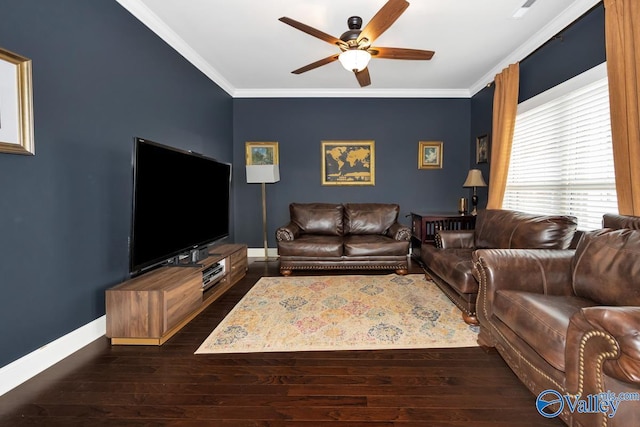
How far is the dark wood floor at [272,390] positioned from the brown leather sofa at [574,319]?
22cm

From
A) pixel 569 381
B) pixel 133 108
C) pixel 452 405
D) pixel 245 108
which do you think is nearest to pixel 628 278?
pixel 569 381

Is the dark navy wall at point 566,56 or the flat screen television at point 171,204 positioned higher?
the dark navy wall at point 566,56

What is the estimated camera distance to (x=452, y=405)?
155 cm

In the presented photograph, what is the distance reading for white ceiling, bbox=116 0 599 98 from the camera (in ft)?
8.67

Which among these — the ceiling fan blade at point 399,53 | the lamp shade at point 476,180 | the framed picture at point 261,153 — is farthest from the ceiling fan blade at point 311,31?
the lamp shade at point 476,180

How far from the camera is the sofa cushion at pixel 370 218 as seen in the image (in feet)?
15.2

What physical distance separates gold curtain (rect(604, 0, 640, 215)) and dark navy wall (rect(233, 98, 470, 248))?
283 cm

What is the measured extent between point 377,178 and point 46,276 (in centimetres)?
428

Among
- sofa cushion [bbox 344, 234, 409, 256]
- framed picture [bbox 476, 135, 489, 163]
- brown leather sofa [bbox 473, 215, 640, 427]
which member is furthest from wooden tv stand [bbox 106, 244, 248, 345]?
framed picture [bbox 476, 135, 489, 163]

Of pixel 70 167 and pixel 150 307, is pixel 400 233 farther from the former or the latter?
pixel 70 167

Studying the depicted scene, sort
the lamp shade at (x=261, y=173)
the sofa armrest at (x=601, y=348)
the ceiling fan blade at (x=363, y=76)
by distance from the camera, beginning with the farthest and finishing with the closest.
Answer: the lamp shade at (x=261, y=173)
the ceiling fan blade at (x=363, y=76)
the sofa armrest at (x=601, y=348)

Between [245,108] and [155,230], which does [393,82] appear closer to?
[245,108]

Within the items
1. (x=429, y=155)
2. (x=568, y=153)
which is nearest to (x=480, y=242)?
(x=568, y=153)

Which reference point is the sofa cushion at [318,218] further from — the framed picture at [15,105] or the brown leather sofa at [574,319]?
the framed picture at [15,105]
